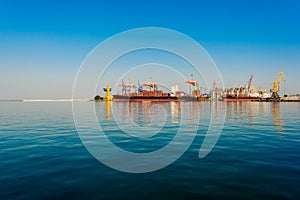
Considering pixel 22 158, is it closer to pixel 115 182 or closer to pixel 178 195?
pixel 115 182

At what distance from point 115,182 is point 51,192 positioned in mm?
2284

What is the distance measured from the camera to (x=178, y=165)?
388 inches

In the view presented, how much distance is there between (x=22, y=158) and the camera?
10.9 meters

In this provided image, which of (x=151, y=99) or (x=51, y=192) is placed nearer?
(x=51, y=192)

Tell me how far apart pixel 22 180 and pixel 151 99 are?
483 ft

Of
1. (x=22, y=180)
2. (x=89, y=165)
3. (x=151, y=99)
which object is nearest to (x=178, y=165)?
(x=89, y=165)

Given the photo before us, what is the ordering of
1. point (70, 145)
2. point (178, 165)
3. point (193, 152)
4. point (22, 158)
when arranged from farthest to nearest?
point (70, 145), point (193, 152), point (22, 158), point (178, 165)

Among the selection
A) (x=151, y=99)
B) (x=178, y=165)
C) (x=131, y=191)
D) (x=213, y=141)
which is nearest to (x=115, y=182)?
(x=131, y=191)

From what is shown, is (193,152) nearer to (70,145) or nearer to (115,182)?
(115,182)

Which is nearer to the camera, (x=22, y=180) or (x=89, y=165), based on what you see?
(x=22, y=180)

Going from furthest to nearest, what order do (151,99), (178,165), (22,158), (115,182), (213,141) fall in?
1. (151,99)
2. (213,141)
3. (22,158)
4. (178,165)
5. (115,182)

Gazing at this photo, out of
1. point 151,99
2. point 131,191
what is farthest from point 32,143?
point 151,99

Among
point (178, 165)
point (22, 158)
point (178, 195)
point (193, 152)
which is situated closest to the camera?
point (178, 195)

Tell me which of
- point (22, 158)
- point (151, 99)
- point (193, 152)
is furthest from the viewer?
point (151, 99)
